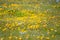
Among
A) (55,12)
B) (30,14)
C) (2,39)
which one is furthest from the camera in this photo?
(55,12)

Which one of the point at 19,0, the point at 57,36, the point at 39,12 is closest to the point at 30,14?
the point at 39,12

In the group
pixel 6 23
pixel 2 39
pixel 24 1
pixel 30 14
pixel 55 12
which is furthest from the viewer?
pixel 24 1

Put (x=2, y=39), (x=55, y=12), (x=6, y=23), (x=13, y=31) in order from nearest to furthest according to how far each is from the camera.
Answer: (x=2, y=39) < (x=13, y=31) < (x=6, y=23) < (x=55, y=12)

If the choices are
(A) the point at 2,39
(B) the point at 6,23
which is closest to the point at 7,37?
(A) the point at 2,39

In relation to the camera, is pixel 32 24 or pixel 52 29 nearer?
pixel 52 29

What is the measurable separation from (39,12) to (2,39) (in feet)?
20.7

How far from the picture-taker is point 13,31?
10.6m

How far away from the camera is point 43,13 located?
49.3 feet

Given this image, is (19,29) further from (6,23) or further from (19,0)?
(19,0)

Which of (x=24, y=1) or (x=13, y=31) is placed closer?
(x=13, y=31)

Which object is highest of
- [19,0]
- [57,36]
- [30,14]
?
[57,36]

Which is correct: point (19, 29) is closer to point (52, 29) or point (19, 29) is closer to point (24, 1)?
point (52, 29)

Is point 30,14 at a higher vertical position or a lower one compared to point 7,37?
lower

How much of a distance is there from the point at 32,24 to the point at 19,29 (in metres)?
1.14
